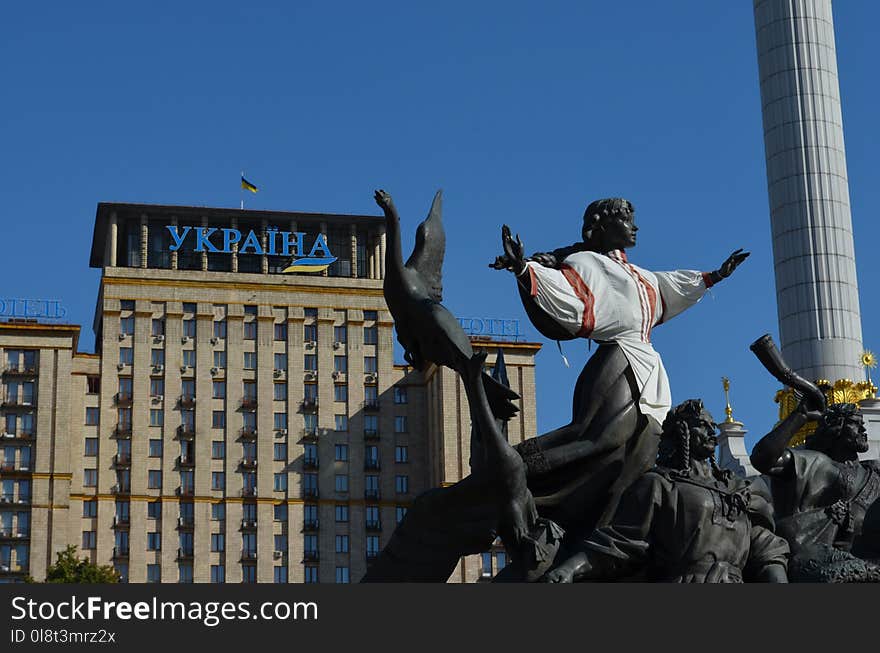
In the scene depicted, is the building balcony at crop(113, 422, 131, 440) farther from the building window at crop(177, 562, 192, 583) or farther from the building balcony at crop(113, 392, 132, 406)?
the building window at crop(177, 562, 192, 583)

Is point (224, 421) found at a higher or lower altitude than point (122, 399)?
lower

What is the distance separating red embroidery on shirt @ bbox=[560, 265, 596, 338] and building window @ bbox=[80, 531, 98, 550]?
94625 mm

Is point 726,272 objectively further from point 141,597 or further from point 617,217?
point 141,597

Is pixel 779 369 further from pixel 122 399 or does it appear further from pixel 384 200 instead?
pixel 122 399

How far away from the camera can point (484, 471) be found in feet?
51.1

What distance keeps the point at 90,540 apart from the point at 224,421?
36.7ft

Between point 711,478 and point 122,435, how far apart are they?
99368mm

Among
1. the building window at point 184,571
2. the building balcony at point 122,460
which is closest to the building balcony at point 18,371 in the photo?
the building balcony at point 122,460

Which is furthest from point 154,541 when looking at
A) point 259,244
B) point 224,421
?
point 259,244

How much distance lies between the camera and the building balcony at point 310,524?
111375mm

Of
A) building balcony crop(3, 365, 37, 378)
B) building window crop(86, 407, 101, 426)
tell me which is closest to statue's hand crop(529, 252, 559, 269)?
building balcony crop(3, 365, 37, 378)

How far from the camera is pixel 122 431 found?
111m

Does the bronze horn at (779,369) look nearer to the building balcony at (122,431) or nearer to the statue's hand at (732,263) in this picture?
the statue's hand at (732,263)

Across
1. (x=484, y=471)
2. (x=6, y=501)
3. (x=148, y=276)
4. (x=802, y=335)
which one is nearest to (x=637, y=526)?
(x=484, y=471)
